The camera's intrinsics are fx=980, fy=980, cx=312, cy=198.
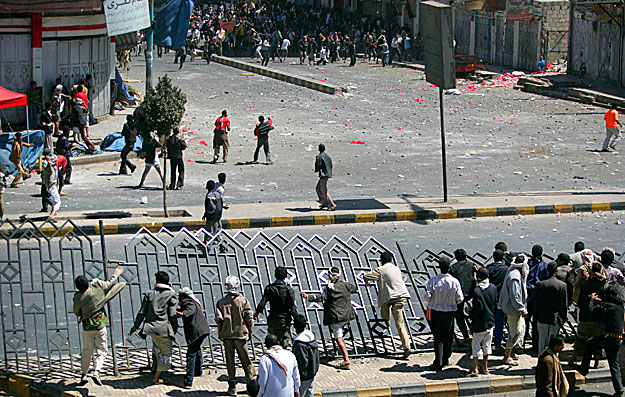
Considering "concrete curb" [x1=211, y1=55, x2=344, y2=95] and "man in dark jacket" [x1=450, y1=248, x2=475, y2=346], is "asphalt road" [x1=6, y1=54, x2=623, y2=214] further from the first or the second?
"man in dark jacket" [x1=450, y1=248, x2=475, y2=346]

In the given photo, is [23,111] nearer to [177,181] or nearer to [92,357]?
[177,181]

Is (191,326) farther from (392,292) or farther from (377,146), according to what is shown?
(377,146)

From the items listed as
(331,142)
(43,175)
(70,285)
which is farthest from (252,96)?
(70,285)

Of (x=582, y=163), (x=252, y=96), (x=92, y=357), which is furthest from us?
(x=252, y=96)

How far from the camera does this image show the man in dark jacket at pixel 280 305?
10.8 metres

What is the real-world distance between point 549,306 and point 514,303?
435 millimetres

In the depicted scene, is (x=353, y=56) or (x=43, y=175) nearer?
(x=43, y=175)

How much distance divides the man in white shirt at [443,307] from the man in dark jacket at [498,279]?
671mm

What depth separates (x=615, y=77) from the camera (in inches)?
1576

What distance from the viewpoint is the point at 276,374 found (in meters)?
9.03

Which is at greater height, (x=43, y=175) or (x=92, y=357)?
(x=43, y=175)

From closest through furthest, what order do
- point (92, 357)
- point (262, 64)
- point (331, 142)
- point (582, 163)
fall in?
point (92, 357) → point (582, 163) → point (331, 142) → point (262, 64)

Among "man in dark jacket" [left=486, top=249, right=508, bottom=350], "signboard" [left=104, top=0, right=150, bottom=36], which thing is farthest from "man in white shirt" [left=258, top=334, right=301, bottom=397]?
"signboard" [left=104, top=0, right=150, bottom=36]

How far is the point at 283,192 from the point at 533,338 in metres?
10.4
